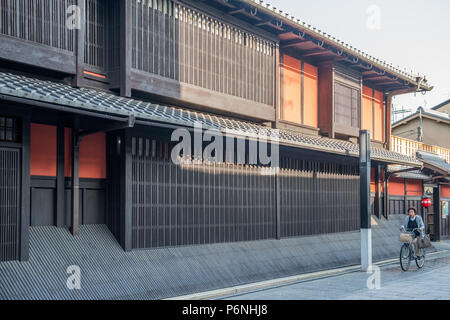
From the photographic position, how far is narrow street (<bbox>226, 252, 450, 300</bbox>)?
1173 centimetres

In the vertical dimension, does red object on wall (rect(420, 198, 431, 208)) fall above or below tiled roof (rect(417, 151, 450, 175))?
below

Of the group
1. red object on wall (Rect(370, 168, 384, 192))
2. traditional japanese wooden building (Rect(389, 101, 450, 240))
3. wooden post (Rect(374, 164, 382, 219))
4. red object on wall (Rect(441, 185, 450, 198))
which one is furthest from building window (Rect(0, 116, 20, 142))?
red object on wall (Rect(441, 185, 450, 198))

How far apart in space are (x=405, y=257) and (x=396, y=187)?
35.0 feet

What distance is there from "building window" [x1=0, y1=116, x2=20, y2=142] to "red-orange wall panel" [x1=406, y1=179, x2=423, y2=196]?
2186 cm

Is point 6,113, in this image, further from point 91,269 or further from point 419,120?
point 419,120

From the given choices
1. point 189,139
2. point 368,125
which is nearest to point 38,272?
point 189,139

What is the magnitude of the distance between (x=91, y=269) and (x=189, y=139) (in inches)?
173

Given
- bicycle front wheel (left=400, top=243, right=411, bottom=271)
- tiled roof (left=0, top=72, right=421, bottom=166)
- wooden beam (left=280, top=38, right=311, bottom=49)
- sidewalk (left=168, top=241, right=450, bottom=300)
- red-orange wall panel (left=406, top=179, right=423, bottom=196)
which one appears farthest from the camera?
red-orange wall panel (left=406, top=179, right=423, bottom=196)

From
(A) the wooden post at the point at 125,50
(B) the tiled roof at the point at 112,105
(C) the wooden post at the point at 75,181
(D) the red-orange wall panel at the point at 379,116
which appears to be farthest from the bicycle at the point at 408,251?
(C) the wooden post at the point at 75,181

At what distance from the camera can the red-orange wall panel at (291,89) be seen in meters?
18.7

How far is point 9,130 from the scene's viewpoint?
10.2 metres

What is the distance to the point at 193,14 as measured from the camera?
14.7 meters

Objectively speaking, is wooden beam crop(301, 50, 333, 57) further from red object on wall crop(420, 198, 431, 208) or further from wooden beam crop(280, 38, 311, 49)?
red object on wall crop(420, 198, 431, 208)

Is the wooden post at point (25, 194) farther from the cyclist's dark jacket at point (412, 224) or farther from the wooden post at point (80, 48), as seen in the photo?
the cyclist's dark jacket at point (412, 224)
